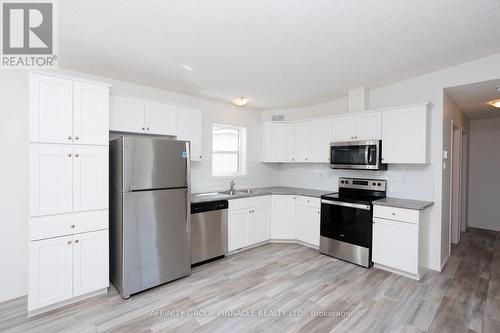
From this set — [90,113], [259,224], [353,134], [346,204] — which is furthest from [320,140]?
[90,113]

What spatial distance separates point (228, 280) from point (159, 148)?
1806mm

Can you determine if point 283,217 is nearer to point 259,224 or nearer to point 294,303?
point 259,224

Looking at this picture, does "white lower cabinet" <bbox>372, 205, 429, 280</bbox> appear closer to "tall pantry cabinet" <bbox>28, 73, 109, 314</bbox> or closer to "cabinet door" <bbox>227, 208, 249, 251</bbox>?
"cabinet door" <bbox>227, 208, 249, 251</bbox>

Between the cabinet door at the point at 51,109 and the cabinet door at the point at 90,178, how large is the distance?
207 mm

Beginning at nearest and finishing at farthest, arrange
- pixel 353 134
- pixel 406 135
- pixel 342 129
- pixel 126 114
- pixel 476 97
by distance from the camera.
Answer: pixel 126 114 < pixel 406 135 < pixel 476 97 < pixel 353 134 < pixel 342 129

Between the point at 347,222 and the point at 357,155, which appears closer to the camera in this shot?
the point at 347,222

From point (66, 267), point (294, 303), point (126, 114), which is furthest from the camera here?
point (126, 114)

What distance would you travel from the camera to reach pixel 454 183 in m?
4.44

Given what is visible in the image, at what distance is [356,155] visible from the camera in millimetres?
3682

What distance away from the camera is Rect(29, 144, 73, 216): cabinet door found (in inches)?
88.3

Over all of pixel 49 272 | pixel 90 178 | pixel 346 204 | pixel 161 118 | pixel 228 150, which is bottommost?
pixel 49 272

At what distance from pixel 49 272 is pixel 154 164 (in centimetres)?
141

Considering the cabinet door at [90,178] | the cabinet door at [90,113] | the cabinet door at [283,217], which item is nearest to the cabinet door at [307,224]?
the cabinet door at [283,217]

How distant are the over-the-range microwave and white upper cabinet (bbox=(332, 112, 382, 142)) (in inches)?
4.2
